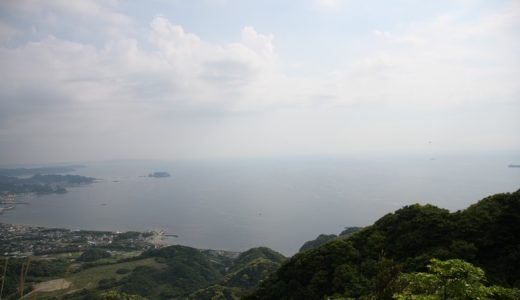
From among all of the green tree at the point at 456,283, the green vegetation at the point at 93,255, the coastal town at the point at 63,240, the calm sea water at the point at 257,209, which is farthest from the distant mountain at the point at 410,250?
the coastal town at the point at 63,240

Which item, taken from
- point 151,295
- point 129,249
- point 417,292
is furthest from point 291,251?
point 417,292

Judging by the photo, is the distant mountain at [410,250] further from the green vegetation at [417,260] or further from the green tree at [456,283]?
the green tree at [456,283]

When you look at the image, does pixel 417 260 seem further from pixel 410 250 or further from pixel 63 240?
pixel 63 240

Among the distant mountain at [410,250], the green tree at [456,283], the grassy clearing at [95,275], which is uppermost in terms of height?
the green tree at [456,283]

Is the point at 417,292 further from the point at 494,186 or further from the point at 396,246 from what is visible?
the point at 494,186

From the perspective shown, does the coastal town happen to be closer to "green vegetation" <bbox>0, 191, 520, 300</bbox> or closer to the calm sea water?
the calm sea water

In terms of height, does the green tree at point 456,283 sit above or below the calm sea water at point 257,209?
above

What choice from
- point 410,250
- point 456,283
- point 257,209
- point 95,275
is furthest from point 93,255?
point 456,283
